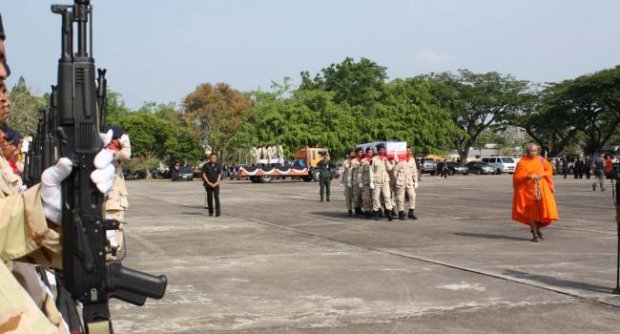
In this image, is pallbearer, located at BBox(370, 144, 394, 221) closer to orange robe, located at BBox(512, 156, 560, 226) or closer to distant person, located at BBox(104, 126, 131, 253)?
orange robe, located at BBox(512, 156, 560, 226)

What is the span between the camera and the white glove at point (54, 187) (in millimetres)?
2133

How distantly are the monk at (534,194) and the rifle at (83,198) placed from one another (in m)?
10.3

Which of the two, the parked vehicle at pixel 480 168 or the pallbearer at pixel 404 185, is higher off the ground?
the parked vehicle at pixel 480 168

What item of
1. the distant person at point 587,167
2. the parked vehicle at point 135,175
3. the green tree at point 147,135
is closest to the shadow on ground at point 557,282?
the distant person at point 587,167

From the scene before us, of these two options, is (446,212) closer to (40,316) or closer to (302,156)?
(40,316)

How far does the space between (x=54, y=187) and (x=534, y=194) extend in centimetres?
1086

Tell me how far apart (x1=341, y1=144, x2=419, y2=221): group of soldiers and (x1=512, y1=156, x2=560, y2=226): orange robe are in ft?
13.0

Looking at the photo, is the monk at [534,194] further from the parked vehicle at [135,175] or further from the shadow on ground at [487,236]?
the parked vehicle at [135,175]

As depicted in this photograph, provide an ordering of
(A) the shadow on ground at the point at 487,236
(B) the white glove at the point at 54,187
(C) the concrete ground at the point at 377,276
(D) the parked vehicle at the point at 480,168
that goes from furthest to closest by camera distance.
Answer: (D) the parked vehicle at the point at 480,168, (A) the shadow on ground at the point at 487,236, (C) the concrete ground at the point at 377,276, (B) the white glove at the point at 54,187

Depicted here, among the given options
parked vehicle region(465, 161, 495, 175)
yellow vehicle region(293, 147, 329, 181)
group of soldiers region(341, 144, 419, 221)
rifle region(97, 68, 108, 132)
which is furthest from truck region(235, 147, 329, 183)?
rifle region(97, 68, 108, 132)

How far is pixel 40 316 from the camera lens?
177 cm

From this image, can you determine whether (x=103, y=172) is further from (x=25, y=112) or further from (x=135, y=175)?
(x=135, y=175)

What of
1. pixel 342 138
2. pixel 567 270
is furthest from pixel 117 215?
pixel 342 138

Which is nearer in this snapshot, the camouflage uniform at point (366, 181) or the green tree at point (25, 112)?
the camouflage uniform at point (366, 181)
